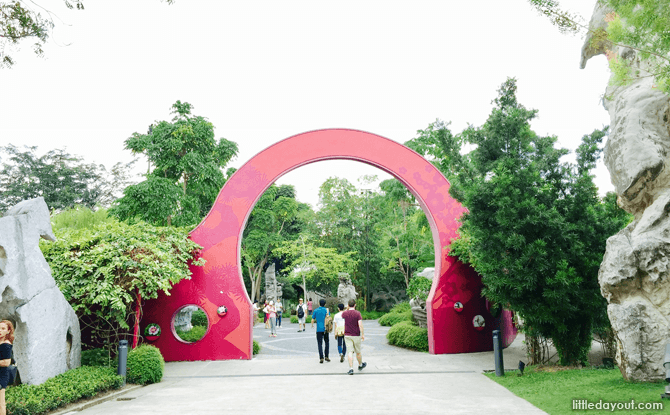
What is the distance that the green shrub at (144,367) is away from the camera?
9711 millimetres

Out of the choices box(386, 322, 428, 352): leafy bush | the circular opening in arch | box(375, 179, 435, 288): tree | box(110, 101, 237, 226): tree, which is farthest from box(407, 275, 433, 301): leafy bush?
box(110, 101, 237, 226): tree

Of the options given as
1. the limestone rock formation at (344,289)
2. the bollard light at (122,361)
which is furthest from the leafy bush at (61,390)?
the limestone rock formation at (344,289)

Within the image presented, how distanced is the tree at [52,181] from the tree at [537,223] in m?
33.3

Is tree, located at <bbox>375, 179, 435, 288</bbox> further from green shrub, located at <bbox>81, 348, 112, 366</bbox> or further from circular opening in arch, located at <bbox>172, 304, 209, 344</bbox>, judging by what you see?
green shrub, located at <bbox>81, 348, 112, 366</bbox>

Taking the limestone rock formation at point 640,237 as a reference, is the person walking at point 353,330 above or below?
below

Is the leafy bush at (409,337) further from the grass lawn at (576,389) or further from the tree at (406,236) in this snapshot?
the tree at (406,236)

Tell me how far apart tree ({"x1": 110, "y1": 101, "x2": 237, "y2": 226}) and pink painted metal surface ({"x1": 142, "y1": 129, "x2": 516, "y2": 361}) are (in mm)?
8987

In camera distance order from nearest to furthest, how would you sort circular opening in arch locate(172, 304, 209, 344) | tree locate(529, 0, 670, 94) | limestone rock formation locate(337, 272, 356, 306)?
tree locate(529, 0, 670, 94) < circular opening in arch locate(172, 304, 209, 344) < limestone rock formation locate(337, 272, 356, 306)

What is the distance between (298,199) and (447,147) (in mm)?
33171

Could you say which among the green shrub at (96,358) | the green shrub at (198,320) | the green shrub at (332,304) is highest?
the green shrub at (96,358)

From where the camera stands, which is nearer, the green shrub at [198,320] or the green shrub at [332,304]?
the green shrub at [198,320]

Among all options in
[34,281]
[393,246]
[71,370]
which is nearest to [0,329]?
[34,281]

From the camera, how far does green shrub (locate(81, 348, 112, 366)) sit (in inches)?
423

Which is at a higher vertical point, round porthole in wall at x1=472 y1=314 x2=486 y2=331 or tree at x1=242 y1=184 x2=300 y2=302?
tree at x1=242 y1=184 x2=300 y2=302
